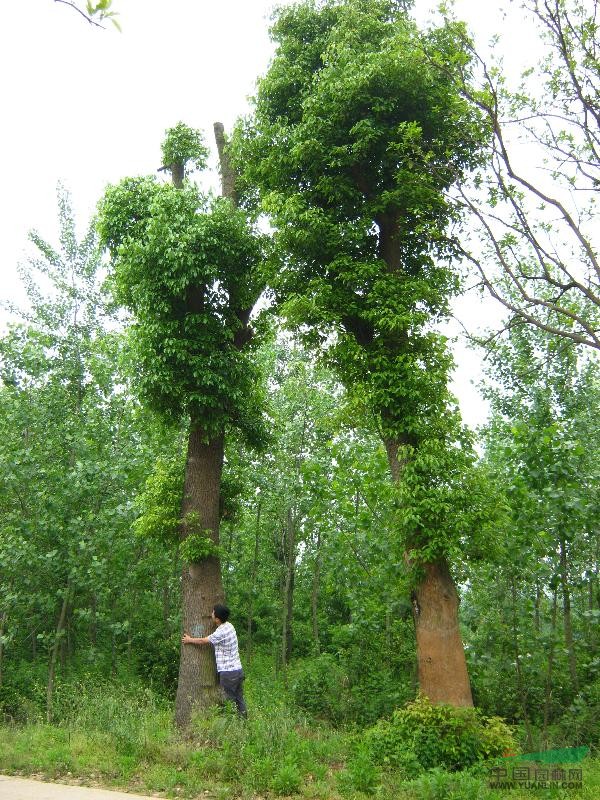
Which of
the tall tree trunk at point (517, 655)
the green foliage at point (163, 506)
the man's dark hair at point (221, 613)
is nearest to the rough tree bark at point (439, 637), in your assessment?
the tall tree trunk at point (517, 655)

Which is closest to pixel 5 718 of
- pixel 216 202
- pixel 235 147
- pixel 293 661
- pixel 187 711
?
pixel 187 711

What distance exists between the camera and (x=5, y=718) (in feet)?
45.5

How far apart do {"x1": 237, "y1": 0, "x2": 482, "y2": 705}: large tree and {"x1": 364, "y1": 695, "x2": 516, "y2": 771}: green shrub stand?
1.94ft

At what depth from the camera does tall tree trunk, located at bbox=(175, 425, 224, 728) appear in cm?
1073

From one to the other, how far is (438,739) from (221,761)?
9.01ft

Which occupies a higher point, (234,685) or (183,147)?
(183,147)

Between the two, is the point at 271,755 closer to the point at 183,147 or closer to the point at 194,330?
the point at 194,330

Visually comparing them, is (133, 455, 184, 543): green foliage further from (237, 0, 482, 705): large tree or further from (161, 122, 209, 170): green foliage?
(161, 122, 209, 170): green foliage

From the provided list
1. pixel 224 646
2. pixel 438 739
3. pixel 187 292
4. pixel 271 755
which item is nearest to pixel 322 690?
pixel 224 646

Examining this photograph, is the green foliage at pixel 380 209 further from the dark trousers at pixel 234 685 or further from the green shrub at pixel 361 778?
the dark trousers at pixel 234 685

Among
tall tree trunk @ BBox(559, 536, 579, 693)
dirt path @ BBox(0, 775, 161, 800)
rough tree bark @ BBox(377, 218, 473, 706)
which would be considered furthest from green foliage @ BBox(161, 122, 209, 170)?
dirt path @ BBox(0, 775, 161, 800)

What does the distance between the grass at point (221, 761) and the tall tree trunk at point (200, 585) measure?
1.60ft

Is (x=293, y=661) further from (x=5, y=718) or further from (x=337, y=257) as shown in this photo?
(x=337, y=257)

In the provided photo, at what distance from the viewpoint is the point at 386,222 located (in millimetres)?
12000
